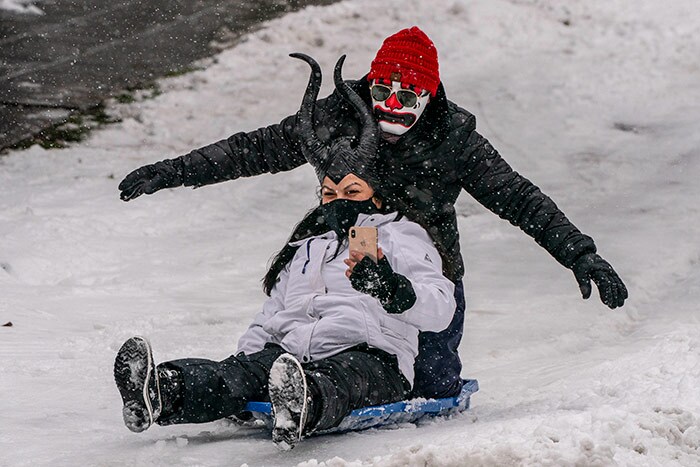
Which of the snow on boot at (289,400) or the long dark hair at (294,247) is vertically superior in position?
the long dark hair at (294,247)

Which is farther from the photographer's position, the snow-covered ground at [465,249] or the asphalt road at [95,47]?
the asphalt road at [95,47]

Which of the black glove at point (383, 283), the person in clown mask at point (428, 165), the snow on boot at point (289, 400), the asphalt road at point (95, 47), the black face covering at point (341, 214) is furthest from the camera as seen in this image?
the asphalt road at point (95, 47)

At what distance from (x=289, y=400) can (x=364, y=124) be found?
1.16m

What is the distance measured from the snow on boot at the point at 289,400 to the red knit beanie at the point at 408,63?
1386 millimetres

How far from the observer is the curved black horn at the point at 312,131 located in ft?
11.7

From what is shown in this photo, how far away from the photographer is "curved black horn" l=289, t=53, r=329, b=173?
Result: 140 inches

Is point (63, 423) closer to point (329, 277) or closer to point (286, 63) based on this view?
point (329, 277)

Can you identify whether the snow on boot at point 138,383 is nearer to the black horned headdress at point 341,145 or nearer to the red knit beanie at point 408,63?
the black horned headdress at point 341,145

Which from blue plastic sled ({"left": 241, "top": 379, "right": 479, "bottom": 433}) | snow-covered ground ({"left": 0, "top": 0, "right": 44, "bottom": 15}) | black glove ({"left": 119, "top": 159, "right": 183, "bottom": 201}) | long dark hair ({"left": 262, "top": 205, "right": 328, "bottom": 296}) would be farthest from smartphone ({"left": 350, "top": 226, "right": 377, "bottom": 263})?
snow-covered ground ({"left": 0, "top": 0, "right": 44, "bottom": 15})

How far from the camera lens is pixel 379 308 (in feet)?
11.0

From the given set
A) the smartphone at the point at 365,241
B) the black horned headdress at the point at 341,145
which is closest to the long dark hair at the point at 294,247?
the black horned headdress at the point at 341,145

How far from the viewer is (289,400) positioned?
9.35ft

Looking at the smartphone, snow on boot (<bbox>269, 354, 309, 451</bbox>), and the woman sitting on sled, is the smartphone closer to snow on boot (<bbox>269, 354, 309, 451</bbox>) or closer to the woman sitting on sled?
the woman sitting on sled

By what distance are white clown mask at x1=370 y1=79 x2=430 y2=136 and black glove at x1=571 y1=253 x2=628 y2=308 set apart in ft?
2.63
